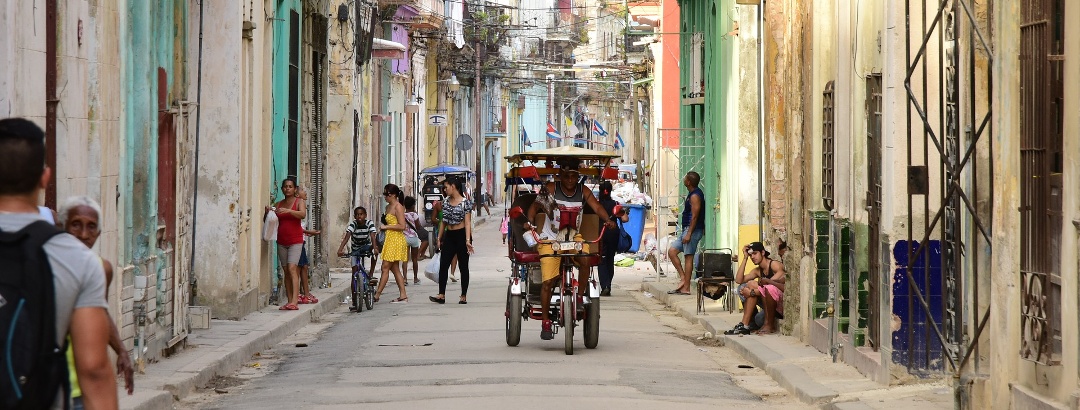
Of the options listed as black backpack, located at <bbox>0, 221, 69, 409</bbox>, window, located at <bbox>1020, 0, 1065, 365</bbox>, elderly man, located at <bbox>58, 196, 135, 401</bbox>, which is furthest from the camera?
window, located at <bbox>1020, 0, 1065, 365</bbox>

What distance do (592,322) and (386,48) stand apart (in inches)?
785

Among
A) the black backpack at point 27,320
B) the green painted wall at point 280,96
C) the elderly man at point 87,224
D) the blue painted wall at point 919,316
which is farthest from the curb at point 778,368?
the black backpack at point 27,320

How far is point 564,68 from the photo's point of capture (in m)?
85.8

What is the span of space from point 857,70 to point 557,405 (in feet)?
13.7

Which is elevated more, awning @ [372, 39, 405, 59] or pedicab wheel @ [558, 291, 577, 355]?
awning @ [372, 39, 405, 59]

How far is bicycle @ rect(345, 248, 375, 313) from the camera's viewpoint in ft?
65.0

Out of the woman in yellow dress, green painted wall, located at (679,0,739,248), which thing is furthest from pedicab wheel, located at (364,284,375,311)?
green painted wall, located at (679,0,739,248)

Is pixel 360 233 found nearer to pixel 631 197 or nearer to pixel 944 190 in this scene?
pixel 944 190

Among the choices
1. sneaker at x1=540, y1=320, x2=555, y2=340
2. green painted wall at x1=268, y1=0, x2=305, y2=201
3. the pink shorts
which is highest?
green painted wall at x1=268, y1=0, x2=305, y2=201

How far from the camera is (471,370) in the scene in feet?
40.8

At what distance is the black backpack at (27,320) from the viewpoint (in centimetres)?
454

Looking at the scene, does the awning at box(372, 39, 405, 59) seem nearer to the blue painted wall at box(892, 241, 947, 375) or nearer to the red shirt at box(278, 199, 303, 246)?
the red shirt at box(278, 199, 303, 246)

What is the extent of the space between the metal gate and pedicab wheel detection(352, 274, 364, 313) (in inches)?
385

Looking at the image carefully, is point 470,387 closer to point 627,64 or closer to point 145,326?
point 145,326
